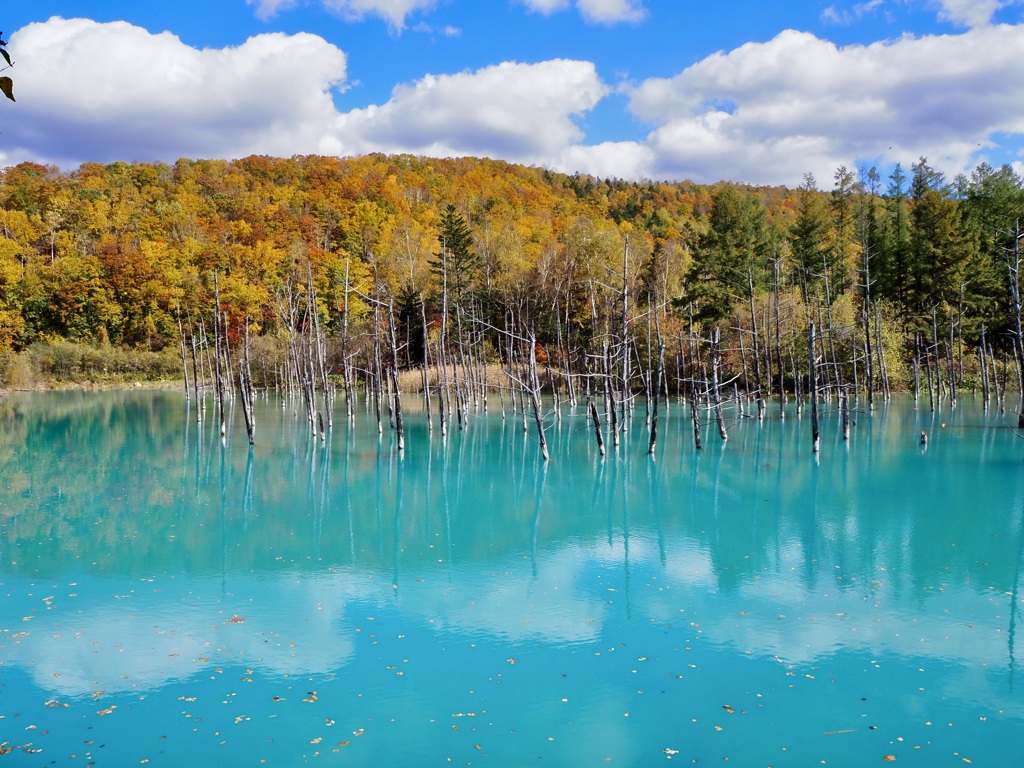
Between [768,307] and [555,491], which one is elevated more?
[768,307]

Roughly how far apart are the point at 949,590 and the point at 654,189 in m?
84.9

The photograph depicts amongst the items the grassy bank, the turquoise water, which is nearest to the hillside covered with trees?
the grassy bank

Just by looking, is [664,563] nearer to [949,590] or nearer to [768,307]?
[949,590]

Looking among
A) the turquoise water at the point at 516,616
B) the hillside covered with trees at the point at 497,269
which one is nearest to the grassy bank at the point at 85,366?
the hillside covered with trees at the point at 497,269

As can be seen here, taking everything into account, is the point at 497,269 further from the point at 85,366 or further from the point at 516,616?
the point at 516,616

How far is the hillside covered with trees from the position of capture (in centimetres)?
3759

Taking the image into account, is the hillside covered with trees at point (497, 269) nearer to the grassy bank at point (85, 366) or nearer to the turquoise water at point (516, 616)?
the grassy bank at point (85, 366)

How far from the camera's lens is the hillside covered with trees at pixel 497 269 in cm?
3759

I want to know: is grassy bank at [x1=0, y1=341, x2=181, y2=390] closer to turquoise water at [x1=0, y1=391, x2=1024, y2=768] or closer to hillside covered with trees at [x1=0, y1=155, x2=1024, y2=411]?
hillside covered with trees at [x1=0, y1=155, x2=1024, y2=411]

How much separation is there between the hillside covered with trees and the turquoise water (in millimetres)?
6115

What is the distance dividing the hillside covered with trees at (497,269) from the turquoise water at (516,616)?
6115 millimetres

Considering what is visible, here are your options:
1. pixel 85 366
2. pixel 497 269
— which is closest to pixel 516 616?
pixel 497 269

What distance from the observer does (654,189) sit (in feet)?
297

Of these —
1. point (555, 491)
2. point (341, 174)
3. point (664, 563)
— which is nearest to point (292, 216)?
point (341, 174)
